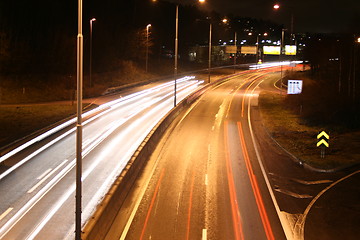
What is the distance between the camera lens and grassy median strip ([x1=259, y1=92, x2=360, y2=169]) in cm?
2342

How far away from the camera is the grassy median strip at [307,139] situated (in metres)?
23.4

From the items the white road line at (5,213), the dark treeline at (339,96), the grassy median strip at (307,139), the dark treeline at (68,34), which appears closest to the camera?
the white road line at (5,213)

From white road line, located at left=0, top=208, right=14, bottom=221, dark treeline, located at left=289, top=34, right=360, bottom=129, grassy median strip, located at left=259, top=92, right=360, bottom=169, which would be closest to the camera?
white road line, located at left=0, top=208, right=14, bottom=221

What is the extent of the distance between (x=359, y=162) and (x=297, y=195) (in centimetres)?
681

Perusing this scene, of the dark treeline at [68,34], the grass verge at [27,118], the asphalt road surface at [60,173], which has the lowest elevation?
the asphalt road surface at [60,173]

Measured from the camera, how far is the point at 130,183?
18.5m

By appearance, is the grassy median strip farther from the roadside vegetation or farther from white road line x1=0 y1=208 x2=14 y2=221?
white road line x1=0 y1=208 x2=14 y2=221

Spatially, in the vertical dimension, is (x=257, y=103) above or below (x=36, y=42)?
below

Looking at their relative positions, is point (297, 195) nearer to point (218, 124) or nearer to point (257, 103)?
point (218, 124)

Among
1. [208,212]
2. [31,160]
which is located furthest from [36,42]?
[208,212]

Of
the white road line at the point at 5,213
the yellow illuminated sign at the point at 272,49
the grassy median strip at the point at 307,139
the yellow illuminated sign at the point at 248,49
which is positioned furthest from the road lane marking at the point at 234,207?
the yellow illuminated sign at the point at 272,49

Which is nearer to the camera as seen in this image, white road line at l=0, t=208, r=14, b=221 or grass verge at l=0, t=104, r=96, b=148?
white road line at l=0, t=208, r=14, b=221

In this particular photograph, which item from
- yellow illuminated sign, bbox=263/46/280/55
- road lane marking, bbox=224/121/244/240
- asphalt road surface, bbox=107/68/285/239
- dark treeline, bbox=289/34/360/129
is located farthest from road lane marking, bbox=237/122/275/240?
yellow illuminated sign, bbox=263/46/280/55

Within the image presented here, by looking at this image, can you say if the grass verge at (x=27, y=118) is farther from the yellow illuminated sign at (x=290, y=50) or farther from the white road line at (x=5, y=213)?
the yellow illuminated sign at (x=290, y=50)
